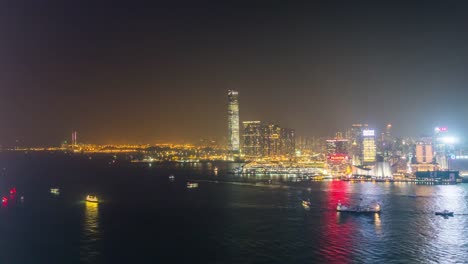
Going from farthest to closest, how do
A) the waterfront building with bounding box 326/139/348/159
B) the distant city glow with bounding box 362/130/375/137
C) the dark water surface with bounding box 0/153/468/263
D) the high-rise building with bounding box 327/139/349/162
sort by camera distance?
1. the waterfront building with bounding box 326/139/348/159
2. the high-rise building with bounding box 327/139/349/162
3. the distant city glow with bounding box 362/130/375/137
4. the dark water surface with bounding box 0/153/468/263

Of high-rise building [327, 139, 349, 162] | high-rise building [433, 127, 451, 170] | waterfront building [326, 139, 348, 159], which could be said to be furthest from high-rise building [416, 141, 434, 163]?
waterfront building [326, 139, 348, 159]

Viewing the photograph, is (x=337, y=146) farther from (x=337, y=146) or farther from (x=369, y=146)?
(x=369, y=146)

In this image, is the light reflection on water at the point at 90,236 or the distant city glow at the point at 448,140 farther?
the distant city glow at the point at 448,140

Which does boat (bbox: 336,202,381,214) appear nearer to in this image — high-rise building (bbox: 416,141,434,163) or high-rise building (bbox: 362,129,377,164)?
high-rise building (bbox: 416,141,434,163)

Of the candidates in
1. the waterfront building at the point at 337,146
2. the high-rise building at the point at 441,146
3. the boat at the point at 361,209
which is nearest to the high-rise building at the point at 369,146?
the high-rise building at the point at 441,146

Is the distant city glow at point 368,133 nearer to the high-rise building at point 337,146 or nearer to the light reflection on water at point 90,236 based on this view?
the high-rise building at point 337,146

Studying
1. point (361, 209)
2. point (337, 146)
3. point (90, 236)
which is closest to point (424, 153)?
point (337, 146)
